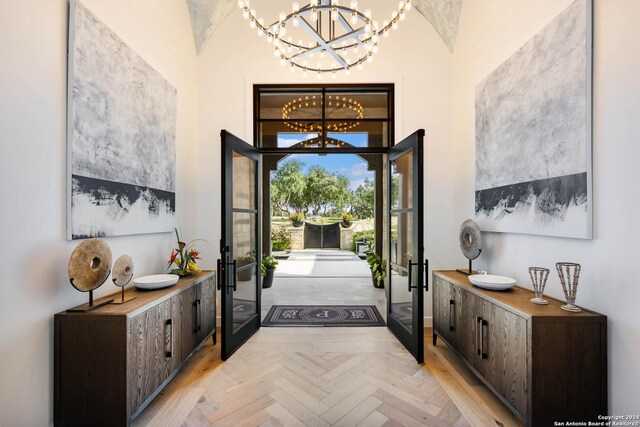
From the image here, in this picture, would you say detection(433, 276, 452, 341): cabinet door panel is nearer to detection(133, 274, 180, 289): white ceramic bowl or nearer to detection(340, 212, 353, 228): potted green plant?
detection(133, 274, 180, 289): white ceramic bowl

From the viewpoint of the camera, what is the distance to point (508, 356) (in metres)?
1.93

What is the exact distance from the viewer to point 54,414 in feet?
5.72

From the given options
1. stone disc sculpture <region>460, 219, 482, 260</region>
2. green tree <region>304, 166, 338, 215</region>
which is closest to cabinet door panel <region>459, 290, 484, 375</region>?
stone disc sculpture <region>460, 219, 482, 260</region>

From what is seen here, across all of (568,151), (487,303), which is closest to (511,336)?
(487,303)

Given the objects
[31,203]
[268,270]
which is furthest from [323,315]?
[31,203]

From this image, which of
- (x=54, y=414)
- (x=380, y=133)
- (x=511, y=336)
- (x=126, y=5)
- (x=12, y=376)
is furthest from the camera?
(x=380, y=133)

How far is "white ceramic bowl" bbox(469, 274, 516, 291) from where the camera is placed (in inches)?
90.0

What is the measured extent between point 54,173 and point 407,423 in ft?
9.12

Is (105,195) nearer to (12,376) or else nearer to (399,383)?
(12,376)

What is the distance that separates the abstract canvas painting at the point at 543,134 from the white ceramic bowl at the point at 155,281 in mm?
2987

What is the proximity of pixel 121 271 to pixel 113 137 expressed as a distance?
3.37 feet

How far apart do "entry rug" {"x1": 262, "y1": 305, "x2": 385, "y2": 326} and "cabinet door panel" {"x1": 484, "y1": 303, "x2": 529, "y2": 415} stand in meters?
1.73

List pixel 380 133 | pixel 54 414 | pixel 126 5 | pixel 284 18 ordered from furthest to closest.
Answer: pixel 380 133
pixel 126 5
pixel 284 18
pixel 54 414

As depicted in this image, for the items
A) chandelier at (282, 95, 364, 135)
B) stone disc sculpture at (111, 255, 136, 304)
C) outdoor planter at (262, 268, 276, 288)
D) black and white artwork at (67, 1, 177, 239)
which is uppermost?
chandelier at (282, 95, 364, 135)
